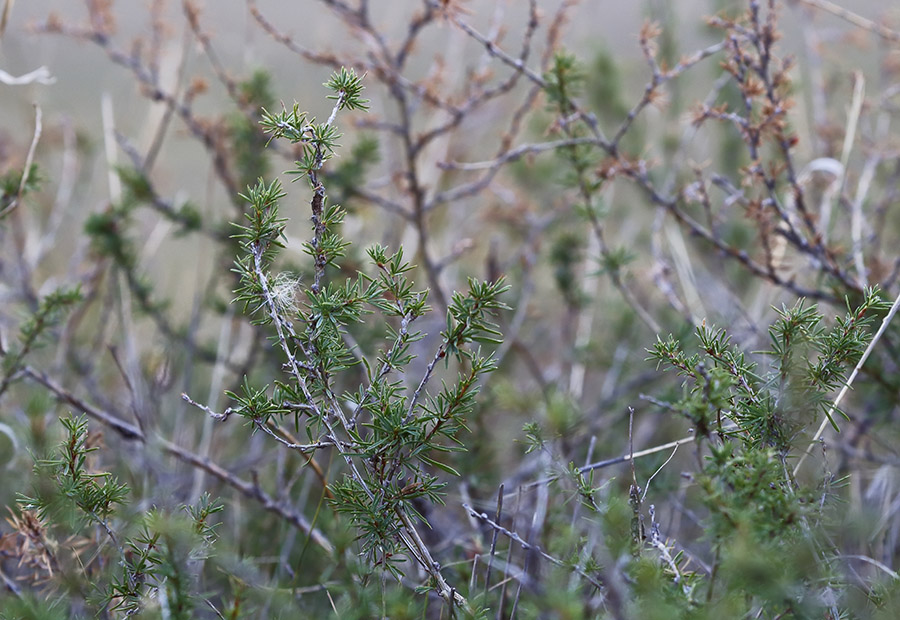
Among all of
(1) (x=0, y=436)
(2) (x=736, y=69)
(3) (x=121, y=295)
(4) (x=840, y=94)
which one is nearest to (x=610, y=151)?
(2) (x=736, y=69)

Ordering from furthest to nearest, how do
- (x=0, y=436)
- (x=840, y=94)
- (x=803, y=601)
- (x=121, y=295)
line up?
(x=840, y=94)
(x=121, y=295)
(x=0, y=436)
(x=803, y=601)

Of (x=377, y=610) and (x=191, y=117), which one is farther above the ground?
(x=191, y=117)

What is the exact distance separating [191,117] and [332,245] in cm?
100

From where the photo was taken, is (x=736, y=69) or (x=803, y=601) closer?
(x=803, y=601)

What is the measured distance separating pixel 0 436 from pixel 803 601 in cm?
156

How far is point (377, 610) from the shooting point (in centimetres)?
83

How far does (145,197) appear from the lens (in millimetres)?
1553

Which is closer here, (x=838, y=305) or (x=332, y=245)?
(x=332, y=245)

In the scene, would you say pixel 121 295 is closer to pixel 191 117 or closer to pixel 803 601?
A: pixel 191 117

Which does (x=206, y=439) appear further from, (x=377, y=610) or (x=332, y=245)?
(x=332, y=245)

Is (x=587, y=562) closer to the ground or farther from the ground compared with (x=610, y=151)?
closer to the ground

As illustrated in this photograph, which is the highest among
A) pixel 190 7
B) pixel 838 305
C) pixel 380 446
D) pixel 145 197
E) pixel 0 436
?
pixel 190 7

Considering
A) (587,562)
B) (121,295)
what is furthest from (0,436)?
(587,562)

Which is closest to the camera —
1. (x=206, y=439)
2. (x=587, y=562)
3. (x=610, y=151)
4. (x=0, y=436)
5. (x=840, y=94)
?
(x=587, y=562)
